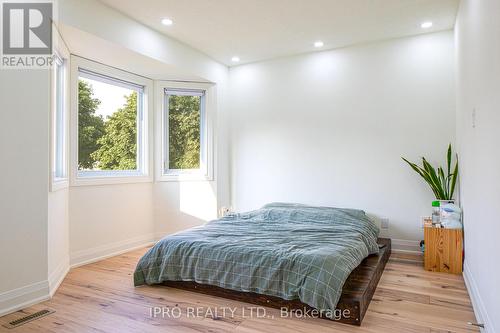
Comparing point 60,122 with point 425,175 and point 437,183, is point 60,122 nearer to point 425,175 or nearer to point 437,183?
point 425,175

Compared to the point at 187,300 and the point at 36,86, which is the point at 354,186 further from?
the point at 36,86

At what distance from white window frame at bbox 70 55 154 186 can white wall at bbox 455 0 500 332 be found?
3.59 m

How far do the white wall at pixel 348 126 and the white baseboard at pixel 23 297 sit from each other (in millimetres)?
2841

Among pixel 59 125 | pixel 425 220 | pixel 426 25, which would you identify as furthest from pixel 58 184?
pixel 426 25

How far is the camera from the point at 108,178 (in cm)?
405

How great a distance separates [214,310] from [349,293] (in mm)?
953

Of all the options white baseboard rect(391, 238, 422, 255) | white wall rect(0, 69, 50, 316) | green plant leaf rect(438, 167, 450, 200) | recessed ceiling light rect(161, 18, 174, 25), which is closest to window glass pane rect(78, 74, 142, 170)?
recessed ceiling light rect(161, 18, 174, 25)

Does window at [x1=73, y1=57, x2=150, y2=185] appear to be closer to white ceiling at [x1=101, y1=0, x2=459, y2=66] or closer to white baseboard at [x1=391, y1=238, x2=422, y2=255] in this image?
white ceiling at [x1=101, y1=0, x2=459, y2=66]

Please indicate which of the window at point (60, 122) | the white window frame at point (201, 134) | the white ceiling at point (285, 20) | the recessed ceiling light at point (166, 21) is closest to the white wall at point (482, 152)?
the white ceiling at point (285, 20)

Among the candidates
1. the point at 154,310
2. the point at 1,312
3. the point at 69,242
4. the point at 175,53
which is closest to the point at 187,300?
the point at 154,310

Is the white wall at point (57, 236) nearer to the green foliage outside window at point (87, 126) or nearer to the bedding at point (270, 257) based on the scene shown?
the green foliage outside window at point (87, 126)

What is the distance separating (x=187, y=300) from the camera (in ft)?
8.77

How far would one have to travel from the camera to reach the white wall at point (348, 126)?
13.0ft

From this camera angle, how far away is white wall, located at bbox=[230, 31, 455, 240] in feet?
13.0
